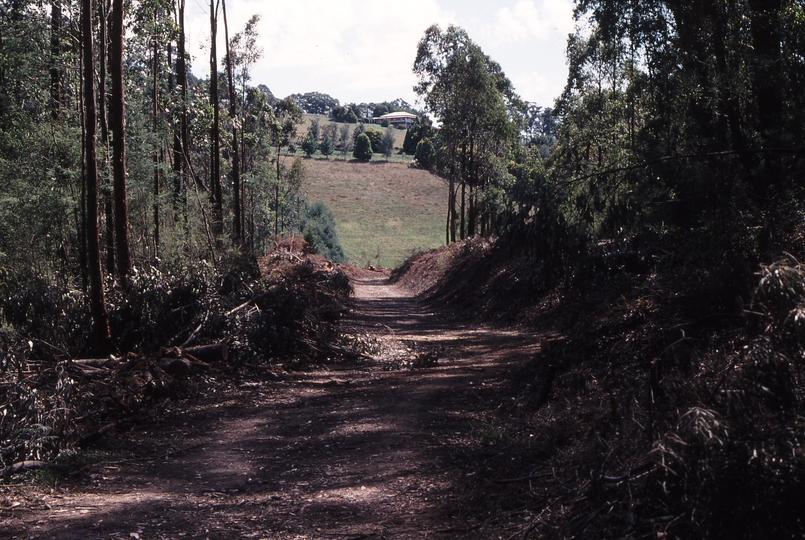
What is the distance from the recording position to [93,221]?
12.3m

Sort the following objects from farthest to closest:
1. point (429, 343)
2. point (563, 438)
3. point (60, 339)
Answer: point (429, 343)
point (60, 339)
point (563, 438)

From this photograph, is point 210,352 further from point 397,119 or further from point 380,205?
point 397,119

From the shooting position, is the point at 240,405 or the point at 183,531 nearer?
the point at 183,531

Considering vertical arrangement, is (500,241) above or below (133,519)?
above

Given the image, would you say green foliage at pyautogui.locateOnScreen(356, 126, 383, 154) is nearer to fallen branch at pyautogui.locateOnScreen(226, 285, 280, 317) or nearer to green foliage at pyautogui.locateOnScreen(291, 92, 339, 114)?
green foliage at pyautogui.locateOnScreen(291, 92, 339, 114)

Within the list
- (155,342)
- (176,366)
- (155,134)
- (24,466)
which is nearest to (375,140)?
(155,134)

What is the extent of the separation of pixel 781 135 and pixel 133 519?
26.4 ft

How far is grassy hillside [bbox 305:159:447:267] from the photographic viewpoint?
7612 cm

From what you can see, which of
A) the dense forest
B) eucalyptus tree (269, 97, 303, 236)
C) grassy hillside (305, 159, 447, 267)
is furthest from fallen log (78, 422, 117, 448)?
grassy hillside (305, 159, 447, 267)

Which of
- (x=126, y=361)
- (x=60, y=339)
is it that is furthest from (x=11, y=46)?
(x=126, y=361)

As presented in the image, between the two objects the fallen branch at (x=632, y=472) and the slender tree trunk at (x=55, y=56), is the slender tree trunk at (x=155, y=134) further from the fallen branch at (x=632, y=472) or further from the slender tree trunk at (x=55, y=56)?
the fallen branch at (x=632, y=472)

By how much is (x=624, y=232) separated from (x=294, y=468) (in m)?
5.37

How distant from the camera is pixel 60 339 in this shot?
1171 cm

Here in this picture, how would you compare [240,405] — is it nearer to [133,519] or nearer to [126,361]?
[126,361]
